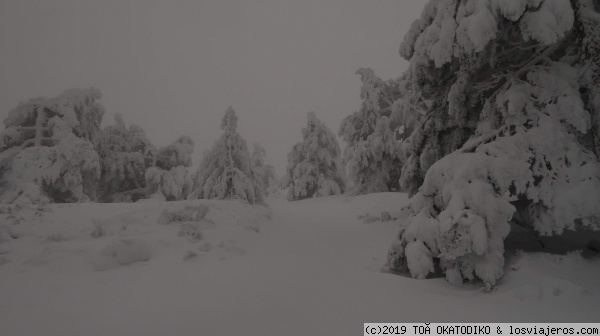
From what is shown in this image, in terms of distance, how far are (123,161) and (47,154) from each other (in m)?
4.58

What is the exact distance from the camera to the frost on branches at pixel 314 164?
840 inches

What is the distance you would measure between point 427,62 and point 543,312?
13.9ft

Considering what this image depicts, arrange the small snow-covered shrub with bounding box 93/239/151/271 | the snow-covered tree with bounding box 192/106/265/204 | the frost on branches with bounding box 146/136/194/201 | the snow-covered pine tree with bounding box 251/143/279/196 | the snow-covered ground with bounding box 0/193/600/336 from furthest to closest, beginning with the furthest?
the snow-covered pine tree with bounding box 251/143/279/196, the frost on branches with bounding box 146/136/194/201, the snow-covered tree with bounding box 192/106/265/204, the small snow-covered shrub with bounding box 93/239/151/271, the snow-covered ground with bounding box 0/193/600/336

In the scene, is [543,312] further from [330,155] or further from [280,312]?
[330,155]

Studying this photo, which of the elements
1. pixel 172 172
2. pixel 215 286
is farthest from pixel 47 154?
pixel 215 286

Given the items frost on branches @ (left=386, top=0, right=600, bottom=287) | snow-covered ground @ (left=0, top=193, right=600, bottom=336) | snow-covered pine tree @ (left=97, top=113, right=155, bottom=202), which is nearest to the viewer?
snow-covered ground @ (left=0, top=193, right=600, bottom=336)

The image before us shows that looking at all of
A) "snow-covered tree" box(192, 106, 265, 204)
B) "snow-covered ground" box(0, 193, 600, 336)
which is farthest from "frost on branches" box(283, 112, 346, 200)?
"snow-covered ground" box(0, 193, 600, 336)

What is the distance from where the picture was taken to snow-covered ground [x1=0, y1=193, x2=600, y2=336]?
3.07 m

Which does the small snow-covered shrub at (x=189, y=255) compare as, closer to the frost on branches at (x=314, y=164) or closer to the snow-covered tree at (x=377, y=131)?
the snow-covered tree at (x=377, y=131)

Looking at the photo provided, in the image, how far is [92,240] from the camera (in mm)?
5383

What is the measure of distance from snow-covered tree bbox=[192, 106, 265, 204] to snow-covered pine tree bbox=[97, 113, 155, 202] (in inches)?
171

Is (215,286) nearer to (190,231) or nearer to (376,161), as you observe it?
(190,231)

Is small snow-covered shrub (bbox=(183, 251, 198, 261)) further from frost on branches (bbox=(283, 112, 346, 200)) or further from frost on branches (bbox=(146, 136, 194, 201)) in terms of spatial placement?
frost on branches (bbox=(283, 112, 346, 200))

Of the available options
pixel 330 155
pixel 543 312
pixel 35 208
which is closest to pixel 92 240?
pixel 35 208
